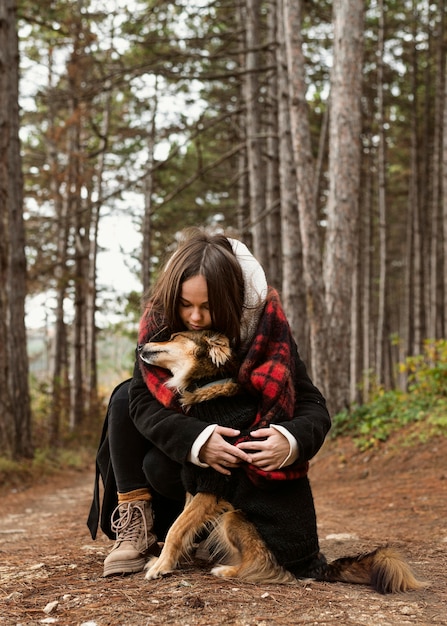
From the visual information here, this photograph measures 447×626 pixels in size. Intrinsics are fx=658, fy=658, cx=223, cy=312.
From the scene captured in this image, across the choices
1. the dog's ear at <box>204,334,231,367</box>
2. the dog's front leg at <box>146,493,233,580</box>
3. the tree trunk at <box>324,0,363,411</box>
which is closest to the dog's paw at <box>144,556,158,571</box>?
the dog's front leg at <box>146,493,233,580</box>

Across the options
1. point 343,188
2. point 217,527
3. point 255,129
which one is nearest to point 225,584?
point 217,527

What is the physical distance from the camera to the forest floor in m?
2.54

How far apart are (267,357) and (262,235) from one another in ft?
35.1

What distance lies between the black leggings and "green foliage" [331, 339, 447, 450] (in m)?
5.53

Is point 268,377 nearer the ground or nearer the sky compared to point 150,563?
nearer the sky

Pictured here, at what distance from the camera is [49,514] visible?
6773 millimetres

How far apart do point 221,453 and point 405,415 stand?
21.6ft

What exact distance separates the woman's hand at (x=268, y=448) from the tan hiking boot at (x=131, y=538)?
74 centimetres

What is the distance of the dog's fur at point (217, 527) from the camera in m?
3.03

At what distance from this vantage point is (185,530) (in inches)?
119

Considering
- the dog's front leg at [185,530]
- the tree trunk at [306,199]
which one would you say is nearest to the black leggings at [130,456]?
the dog's front leg at [185,530]

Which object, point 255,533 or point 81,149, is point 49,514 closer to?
point 255,533

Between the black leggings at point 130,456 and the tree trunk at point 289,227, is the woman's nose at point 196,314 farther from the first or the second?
the tree trunk at point 289,227

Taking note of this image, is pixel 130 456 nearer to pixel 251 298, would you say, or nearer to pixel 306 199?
pixel 251 298
